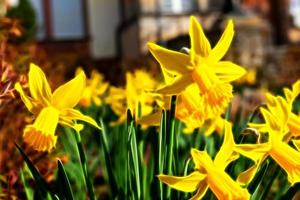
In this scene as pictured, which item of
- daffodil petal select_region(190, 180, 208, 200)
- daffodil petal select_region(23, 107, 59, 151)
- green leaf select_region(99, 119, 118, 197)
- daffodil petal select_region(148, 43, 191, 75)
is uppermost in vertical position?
daffodil petal select_region(148, 43, 191, 75)

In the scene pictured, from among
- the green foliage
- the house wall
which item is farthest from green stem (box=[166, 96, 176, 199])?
the house wall

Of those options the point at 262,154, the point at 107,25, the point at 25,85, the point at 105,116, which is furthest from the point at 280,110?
the point at 107,25

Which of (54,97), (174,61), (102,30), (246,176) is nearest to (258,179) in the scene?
(246,176)

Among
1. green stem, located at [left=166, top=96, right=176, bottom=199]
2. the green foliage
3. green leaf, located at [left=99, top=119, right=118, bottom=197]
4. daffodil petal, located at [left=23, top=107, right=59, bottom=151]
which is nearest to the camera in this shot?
daffodil petal, located at [left=23, top=107, right=59, bottom=151]

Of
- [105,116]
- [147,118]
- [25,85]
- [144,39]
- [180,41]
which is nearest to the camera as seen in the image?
[147,118]

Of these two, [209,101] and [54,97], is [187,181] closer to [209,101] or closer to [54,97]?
[209,101]

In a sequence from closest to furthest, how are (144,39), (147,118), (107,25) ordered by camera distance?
(147,118), (144,39), (107,25)

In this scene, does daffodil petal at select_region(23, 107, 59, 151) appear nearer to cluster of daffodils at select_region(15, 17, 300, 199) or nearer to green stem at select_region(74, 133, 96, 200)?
cluster of daffodils at select_region(15, 17, 300, 199)

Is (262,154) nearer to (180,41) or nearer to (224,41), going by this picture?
(224,41)
